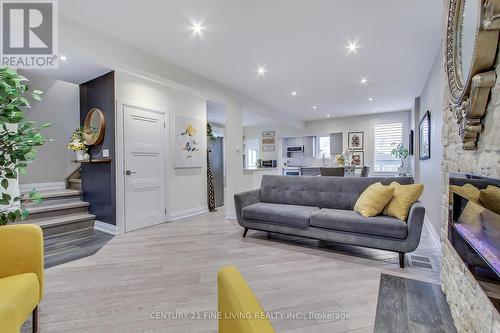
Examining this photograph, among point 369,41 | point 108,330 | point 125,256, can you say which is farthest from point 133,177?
point 369,41

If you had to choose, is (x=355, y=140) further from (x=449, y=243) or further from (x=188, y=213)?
(x=449, y=243)

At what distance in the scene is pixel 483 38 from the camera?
3.40ft

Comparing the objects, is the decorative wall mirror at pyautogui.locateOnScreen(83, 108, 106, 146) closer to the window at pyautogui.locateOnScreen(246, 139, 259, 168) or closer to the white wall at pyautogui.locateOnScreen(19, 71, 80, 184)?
the white wall at pyautogui.locateOnScreen(19, 71, 80, 184)

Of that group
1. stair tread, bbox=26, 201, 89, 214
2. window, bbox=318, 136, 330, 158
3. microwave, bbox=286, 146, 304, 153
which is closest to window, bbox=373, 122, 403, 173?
window, bbox=318, 136, 330, 158

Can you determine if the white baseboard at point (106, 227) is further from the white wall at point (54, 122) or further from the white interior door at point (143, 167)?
the white wall at point (54, 122)

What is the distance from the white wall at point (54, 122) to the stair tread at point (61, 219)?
1256mm

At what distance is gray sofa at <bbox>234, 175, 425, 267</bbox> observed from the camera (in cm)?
241

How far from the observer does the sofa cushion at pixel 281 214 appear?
2951 millimetres

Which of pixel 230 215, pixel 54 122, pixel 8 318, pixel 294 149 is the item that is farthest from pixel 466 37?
pixel 294 149

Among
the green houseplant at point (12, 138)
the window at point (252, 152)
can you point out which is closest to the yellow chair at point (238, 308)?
the green houseplant at point (12, 138)

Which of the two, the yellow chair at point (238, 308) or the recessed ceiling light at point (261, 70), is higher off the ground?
the recessed ceiling light at point (261, 70)

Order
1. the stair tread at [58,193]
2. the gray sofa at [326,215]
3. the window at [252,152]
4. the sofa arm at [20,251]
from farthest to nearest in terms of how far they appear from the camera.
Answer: the window at [252,152], the stair tread at [58,193], the gray sofa at [326,215], the sofa arm at [20,251]

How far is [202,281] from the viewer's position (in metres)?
2.18

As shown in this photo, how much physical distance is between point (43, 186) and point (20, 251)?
3.86 metres
